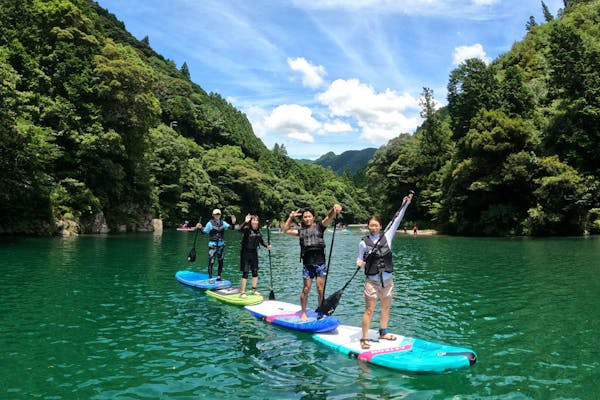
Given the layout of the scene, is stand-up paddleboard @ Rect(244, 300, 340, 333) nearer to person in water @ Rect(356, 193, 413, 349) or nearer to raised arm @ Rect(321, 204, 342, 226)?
person in water @ Rect(356, 193, 413, 349)

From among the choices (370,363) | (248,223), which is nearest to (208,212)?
(248,223)

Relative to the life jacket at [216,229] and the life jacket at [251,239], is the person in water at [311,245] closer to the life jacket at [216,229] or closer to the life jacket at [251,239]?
the life jacket at [251,239]

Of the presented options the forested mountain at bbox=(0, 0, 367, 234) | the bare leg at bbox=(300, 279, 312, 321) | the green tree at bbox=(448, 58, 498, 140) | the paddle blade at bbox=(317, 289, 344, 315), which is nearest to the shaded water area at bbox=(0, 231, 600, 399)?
the bare leg at bbox=(300, 279, 312, 321)

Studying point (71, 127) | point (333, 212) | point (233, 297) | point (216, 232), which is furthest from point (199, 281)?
point (71, 127)

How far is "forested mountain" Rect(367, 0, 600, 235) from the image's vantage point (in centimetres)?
4722

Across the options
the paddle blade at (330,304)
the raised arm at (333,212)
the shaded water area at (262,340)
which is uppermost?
the raised arm at (333,212)

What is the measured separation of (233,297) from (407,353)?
21.4 ft

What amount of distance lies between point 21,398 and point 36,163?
3473 centimetres

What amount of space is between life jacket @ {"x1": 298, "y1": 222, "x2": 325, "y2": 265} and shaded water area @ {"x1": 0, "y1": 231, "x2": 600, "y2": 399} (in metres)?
1.74

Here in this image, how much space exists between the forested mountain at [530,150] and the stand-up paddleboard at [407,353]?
4453 centimetres

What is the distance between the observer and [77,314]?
37.7ft

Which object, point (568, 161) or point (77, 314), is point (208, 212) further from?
point (77, 314)

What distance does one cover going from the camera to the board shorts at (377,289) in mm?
8578

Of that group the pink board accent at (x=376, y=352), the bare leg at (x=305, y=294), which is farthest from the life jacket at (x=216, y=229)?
the pink board accent at (x=376, y=352)
